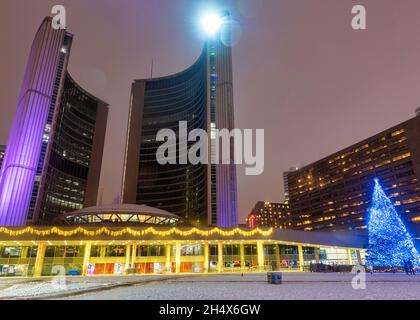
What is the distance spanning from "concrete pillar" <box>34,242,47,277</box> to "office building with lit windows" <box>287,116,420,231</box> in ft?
376

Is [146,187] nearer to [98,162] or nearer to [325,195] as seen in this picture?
[98,162]

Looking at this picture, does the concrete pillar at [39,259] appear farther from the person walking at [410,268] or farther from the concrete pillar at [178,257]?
the person walking at [410,268]

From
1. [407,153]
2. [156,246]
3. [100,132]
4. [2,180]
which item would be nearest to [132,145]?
[100,132]

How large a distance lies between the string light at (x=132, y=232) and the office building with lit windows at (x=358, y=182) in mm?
82415

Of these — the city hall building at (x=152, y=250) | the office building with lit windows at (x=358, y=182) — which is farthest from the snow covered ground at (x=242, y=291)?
the office building with lit windows at (x=358, y=182)

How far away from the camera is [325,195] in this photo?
157500 millimetres

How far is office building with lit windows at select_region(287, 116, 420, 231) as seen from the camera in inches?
4464

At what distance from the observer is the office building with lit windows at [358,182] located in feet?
372

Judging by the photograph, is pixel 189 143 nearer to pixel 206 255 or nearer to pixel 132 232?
pixel 206 255

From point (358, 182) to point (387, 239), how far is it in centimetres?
11566

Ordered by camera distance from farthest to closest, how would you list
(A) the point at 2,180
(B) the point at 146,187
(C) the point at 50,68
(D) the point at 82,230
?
(B) the point at 146,187 → (C) the point at 50,68 → (A) the point at 2,180 → (D) the point at 82,230

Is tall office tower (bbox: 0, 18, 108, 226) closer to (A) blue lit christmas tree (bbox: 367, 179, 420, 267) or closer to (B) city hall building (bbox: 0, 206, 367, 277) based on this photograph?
(B) city hall building (bbox: 0, 206, 367, 277)

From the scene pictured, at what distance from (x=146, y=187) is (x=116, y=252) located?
9606cm

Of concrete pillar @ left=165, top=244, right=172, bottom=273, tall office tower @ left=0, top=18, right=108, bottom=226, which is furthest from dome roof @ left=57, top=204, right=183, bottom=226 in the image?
tall office tower @ left=0, top=18, right=108, bottom=226
